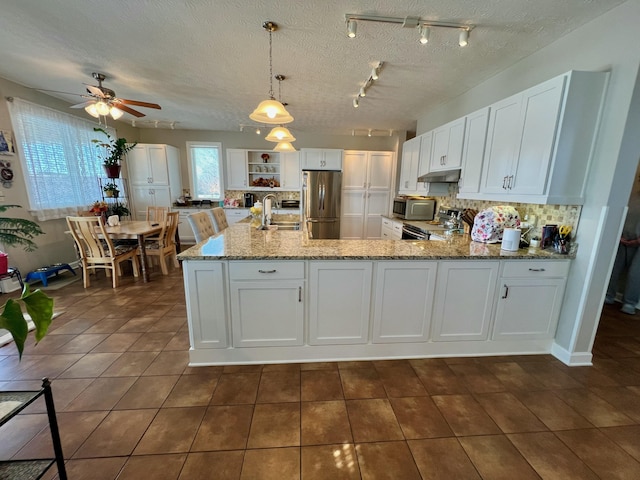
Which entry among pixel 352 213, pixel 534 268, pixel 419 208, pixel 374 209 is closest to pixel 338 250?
pixel 534 268

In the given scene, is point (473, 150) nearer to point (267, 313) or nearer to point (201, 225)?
point (267, 313)

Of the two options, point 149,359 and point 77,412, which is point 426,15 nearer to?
point 149,359

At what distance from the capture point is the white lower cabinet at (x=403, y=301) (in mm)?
2018

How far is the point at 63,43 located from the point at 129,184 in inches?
147

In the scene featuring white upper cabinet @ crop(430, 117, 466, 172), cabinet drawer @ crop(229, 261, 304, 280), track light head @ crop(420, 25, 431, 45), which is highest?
track light head @ crop(420, 25, 431, 45)

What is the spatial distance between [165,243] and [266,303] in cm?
304

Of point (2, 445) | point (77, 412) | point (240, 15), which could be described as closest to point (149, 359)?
point (77, 412)

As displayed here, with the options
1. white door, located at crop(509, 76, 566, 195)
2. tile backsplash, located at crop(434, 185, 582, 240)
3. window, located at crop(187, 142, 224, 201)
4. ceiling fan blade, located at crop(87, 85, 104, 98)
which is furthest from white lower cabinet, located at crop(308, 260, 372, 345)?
window, located at crop(187, 142, 224, 201)

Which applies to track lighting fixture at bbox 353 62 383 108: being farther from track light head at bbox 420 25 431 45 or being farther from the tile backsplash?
the tile backsplash

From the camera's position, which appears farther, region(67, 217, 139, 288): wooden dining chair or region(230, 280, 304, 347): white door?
region(67, 217, 139, 288): wooden dining chair

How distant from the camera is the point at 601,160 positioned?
1.89m

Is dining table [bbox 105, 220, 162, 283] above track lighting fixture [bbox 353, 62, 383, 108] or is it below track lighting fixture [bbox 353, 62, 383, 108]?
below

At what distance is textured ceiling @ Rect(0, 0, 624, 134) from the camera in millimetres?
1877

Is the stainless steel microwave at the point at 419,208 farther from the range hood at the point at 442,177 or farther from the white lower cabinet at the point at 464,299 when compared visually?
the white lower cabinet at the point at 464,299
